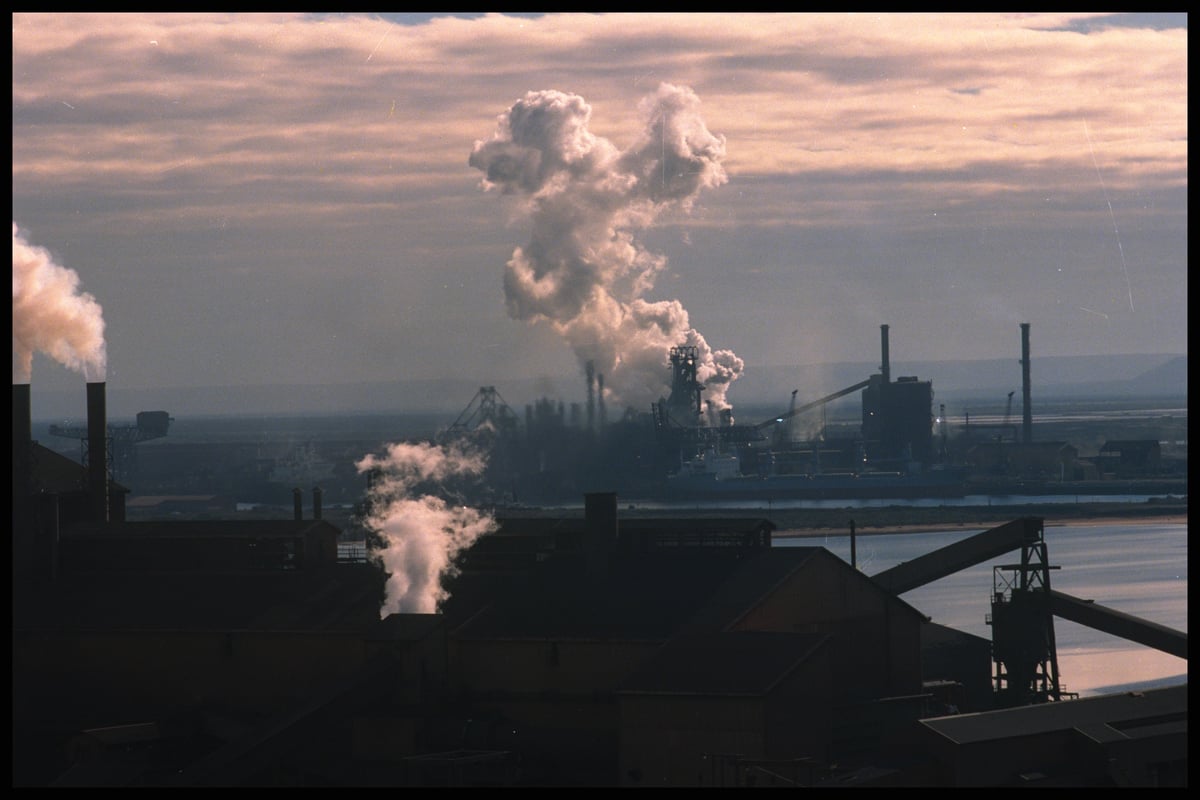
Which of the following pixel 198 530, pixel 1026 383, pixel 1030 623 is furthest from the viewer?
pixel 1026 383

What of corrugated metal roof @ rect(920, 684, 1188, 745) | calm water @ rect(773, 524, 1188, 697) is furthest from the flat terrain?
corrugated metal roof @ rect(920, 684, 1188, 745)

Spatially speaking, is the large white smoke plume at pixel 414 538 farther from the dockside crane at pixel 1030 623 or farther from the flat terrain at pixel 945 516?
the flat terrain at pixel 945 516

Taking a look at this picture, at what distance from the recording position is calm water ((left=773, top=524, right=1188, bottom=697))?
3756cm

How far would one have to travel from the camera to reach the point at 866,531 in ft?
299

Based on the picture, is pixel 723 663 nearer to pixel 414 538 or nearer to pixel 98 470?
pixel 414 538

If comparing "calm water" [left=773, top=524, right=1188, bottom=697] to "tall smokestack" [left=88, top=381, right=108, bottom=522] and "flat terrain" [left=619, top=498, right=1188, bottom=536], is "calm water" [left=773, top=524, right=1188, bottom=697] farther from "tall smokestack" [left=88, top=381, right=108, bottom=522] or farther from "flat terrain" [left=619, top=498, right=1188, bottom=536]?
"tall smokestack" [left=88, top=381, right=108, bottom=522]

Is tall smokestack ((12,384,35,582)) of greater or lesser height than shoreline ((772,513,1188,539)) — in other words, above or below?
above

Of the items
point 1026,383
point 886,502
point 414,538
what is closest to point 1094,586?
point 414,538

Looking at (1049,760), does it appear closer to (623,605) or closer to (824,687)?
(824,687)

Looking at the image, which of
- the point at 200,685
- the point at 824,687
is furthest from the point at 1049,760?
the point at 200,685

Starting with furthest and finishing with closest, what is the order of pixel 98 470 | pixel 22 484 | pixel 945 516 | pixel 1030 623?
pixel 945 516 < pixel 98 470 < pixel 22 484 < pixel 1030 623

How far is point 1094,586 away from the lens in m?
56.1

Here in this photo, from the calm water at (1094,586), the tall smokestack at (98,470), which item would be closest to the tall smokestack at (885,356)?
the calm water at (1094,586)

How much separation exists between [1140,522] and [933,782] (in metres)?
77.7
